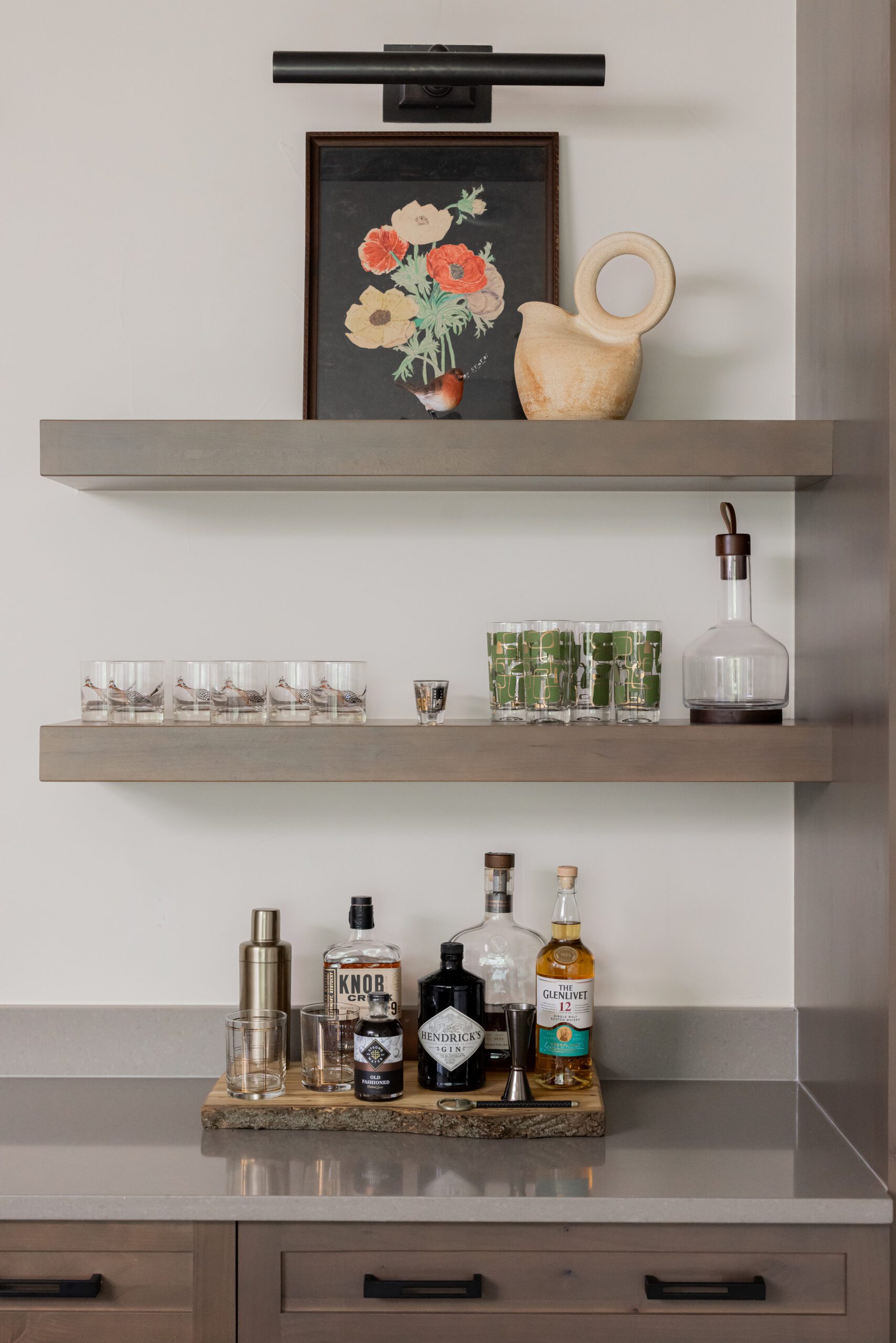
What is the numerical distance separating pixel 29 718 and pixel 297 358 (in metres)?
0.73

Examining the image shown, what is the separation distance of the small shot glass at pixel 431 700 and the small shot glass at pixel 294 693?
0.16m

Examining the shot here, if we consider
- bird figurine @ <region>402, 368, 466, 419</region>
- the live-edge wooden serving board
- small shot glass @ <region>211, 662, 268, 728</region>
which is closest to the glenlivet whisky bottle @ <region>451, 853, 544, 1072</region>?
the live-edge wooden serving board

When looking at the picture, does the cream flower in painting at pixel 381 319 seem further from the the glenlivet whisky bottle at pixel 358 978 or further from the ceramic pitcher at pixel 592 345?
the the glenlivet whisky bottle at pixel 358 978

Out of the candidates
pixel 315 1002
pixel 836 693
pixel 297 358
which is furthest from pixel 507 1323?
pixel 297 358

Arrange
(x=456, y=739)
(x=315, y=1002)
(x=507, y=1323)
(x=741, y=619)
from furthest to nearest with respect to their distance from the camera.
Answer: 1. (x=315, y=1002)
2. (x=741, y=619)
3. (x=456, y=739)
4. (x=507, y=1323)

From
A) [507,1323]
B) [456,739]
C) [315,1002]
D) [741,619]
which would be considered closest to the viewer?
[507,1323]

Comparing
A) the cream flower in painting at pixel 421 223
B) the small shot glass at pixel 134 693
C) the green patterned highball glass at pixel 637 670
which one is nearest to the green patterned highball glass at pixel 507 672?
the green patterned highball glass at pixel 637 670

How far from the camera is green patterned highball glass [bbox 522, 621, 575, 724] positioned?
63.3 inches

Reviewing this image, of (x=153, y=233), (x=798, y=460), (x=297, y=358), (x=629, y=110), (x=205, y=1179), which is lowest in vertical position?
(x=205, y=1179)

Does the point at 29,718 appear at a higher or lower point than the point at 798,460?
lower

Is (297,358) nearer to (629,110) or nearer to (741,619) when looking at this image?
(629,110)

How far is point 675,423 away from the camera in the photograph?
5.19 feet

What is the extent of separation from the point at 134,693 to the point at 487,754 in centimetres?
52

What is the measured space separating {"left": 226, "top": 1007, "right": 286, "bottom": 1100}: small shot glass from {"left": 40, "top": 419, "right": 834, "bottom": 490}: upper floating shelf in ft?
2.56
